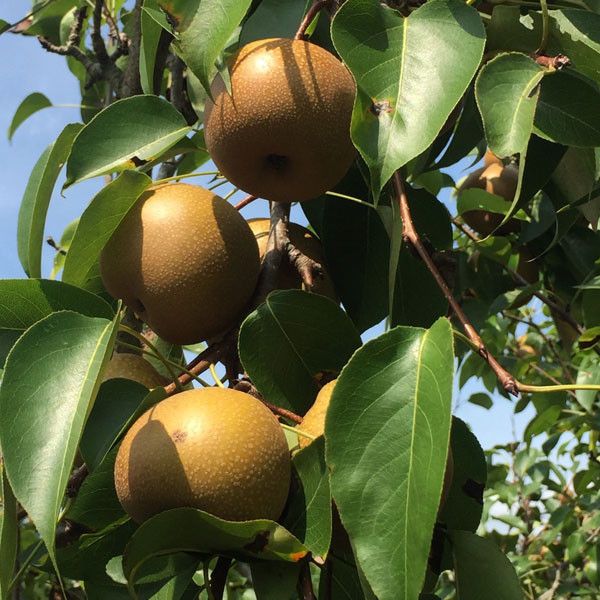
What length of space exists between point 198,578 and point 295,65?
1.69 metres

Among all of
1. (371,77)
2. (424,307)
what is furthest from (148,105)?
(424,307)

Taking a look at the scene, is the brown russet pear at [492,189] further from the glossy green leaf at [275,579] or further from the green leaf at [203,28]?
the glossy green leaf at [275,579]

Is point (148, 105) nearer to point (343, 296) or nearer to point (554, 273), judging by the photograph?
point (343, 296)

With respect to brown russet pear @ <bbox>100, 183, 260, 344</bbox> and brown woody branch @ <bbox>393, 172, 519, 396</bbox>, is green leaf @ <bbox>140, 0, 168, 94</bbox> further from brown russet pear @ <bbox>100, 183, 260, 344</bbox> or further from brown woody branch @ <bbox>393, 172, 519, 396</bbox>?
brown woody branch @ <bbox>393, 172, 519, 396</bbox>

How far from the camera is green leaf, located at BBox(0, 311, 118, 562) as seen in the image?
842 mm

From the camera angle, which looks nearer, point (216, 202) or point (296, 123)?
point (296, 123)

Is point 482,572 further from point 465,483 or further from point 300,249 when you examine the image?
point 300,249

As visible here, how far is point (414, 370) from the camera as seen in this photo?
0.93 metres

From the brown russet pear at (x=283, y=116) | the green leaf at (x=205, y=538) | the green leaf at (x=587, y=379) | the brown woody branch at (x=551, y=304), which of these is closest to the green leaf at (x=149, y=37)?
the brown russet pear at (x=283, y=116)

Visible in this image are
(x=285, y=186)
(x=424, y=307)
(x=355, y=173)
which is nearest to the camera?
(x=285, y=186)

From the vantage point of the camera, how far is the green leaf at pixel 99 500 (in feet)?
3.56

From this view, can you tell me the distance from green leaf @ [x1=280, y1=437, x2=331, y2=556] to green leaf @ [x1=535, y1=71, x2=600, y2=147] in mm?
504

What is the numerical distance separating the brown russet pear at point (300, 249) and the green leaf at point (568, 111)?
39 cm

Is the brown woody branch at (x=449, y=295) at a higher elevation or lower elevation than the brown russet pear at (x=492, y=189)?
higher
